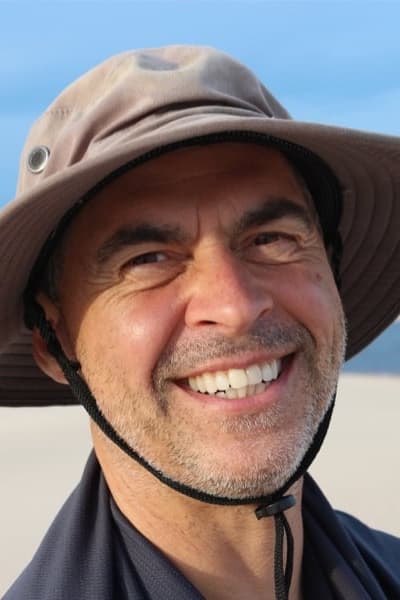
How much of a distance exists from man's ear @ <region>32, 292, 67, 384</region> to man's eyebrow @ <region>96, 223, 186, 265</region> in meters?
0.24

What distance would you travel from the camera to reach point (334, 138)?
222 cm

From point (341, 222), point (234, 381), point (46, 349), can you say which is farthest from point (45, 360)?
point (341, 222)

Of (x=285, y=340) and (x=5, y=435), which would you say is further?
(x=5, y=435)

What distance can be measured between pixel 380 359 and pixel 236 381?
10.9 metres

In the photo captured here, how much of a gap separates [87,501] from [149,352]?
36 cm

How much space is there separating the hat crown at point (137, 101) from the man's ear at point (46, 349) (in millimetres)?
250

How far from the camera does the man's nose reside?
215 cm

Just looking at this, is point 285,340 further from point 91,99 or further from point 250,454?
point 91,99

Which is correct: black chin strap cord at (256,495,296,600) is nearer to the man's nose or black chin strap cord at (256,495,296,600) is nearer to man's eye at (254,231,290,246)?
the man's nose

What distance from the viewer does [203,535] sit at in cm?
229

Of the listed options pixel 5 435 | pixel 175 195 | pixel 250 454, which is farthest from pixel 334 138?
pixel 5 435

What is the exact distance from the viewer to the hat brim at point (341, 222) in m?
2.04

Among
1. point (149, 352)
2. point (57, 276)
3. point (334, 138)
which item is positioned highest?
point (334, 138)

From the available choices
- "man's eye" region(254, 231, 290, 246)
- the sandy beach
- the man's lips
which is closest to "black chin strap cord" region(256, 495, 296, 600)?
the man's lips
